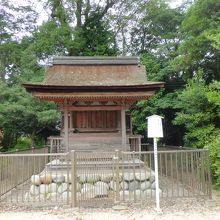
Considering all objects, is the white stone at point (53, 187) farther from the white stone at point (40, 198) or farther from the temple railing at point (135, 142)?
the temple railing at point (135, 142)

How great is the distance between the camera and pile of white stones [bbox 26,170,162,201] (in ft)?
28.8

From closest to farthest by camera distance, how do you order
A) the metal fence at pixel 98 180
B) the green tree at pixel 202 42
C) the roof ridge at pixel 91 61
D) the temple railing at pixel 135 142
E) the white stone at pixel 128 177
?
the metal fence at pixel 98 180 < the white stone at pixel 128 177 < the temple railing at pixel 135 142 < the green tree at pixel 202 42 < the roof ridge at pixel 91 61

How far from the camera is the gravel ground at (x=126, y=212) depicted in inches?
288

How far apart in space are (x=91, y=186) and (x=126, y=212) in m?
1.55

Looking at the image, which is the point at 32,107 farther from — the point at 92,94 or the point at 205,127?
the point at 205,127

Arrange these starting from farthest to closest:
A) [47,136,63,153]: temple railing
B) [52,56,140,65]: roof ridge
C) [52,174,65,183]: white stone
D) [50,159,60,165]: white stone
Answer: [52,56,140,65]: roof ridge → [47,136,63,153]: temple railing → [50,159,60,165]: white stone → [52,174,65,183]: white stone

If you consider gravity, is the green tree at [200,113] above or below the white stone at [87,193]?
above

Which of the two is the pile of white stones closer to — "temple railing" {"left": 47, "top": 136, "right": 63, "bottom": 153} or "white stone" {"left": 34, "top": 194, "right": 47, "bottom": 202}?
"white stone" {"left": 34, "top": 194, "right": 47, "bottom": 202}

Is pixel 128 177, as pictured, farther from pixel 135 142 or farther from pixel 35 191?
pixel 135 142

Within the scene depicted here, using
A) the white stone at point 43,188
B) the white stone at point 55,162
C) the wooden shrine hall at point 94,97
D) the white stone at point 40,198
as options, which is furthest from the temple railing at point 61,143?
the white stone at point 40,198

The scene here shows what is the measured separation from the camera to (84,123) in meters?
13.3

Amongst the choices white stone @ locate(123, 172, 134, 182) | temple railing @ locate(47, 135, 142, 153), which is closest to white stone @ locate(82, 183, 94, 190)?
white stone @ locate(123, 172, 134, 182)

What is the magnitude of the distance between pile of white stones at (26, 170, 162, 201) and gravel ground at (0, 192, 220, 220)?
57 cm

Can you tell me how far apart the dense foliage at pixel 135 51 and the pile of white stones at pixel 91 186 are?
2488 mm
